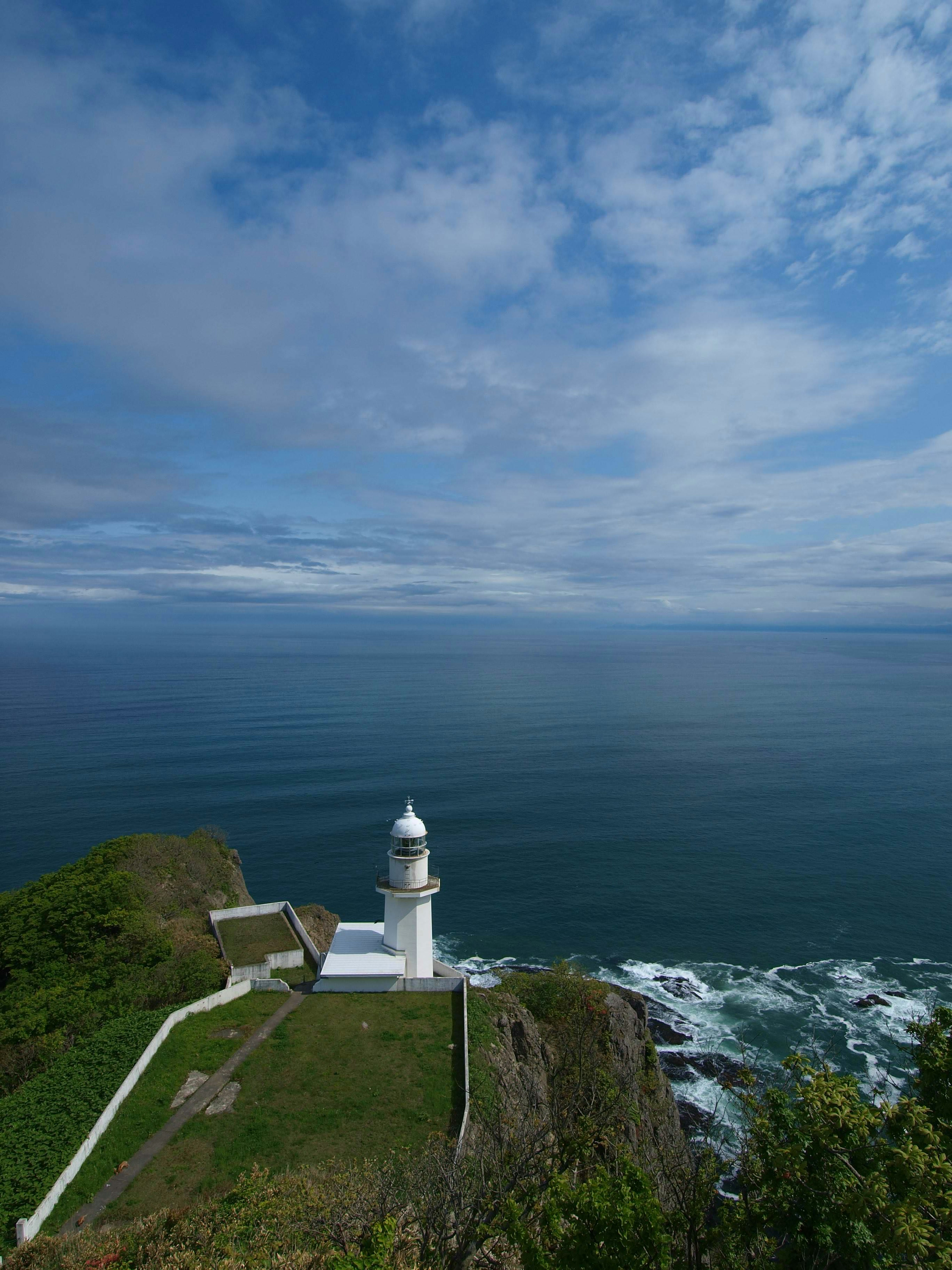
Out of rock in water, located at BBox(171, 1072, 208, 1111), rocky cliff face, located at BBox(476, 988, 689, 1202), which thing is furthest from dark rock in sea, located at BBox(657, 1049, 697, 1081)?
rock in water, located at BBox(171, 1072, 208, 1111)

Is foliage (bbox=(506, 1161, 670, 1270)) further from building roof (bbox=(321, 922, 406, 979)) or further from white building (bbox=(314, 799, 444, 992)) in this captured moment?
white building (bbox=(314, 799, 444, 992))

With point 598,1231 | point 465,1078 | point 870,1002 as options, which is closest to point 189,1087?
point 465,1078

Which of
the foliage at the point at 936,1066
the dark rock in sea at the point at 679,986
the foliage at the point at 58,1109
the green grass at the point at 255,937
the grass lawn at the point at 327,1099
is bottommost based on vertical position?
the dark rock in sea at the point at 679,986

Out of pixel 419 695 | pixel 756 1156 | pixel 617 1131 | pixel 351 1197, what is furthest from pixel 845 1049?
pixel 419 695

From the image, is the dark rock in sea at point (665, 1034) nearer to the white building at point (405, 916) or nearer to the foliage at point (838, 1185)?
the white building at point (405, 916)

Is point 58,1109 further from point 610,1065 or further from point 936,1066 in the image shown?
point 936,1066

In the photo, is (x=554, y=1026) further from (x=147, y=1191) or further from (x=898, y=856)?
(x=898, y=856)

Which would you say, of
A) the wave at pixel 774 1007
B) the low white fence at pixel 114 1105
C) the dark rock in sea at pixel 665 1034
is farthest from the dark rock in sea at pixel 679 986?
the low white fence at pixel 114 1105
